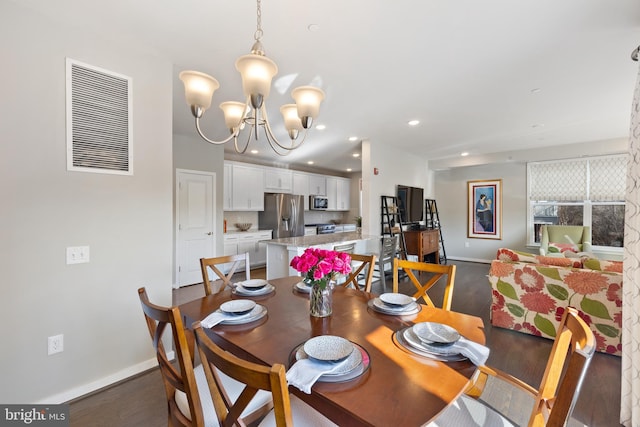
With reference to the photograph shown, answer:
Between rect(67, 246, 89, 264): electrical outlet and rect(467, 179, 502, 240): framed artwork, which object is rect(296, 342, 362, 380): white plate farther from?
rect(467, 179, 502, 240): framed artwork

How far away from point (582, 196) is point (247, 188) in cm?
685

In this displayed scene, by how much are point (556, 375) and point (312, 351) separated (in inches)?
33.7

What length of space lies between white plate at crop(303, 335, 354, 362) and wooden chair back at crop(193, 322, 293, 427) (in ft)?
0.96

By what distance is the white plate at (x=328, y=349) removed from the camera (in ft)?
3.19

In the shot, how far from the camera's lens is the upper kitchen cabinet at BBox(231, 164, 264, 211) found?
5.49m

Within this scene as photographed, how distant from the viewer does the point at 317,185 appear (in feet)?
23.4

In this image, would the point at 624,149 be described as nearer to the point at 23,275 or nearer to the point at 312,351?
the point at 312,351

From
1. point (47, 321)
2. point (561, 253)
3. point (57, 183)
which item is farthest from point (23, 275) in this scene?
point (561, 253)

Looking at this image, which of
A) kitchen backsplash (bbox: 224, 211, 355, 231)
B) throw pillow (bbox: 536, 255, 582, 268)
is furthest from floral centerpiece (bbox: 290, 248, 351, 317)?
kitchen backsplash (bbox: 224, 211, 355, 231)

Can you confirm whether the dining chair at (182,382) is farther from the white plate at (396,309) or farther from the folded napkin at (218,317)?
the white plate at (396,309)

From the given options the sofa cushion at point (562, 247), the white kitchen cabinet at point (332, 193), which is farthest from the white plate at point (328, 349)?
the white kitchen cabinet at point (332, 193)

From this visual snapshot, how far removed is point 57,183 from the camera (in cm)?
184

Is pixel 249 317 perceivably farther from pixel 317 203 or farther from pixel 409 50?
pixel 317 203

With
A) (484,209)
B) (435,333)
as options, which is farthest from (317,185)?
(435,333)
